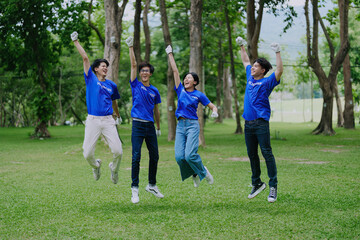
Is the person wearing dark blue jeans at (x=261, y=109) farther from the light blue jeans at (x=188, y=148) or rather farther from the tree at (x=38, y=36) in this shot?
the tree at (x=38, y=36)

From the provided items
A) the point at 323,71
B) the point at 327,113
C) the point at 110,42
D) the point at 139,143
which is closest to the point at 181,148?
the point at 139,143

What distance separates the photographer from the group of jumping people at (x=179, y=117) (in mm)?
7070

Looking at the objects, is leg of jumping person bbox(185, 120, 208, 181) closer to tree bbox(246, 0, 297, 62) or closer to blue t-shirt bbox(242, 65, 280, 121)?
blue t-shirt bbox(242, 65, 280, 121)

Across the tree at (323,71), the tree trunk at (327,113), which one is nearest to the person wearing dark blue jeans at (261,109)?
the tree at (323,71)

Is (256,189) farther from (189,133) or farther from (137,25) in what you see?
(137,25)

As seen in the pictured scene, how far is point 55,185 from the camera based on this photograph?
32.8 feet

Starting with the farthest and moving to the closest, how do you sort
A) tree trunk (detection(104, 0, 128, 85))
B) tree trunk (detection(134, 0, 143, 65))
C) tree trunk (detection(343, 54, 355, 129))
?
tree trunk (detection(343, 54, 355, 129))
tree trunk (detection(134, 0, 143, 65))
tree trunk (detection(104, 0, 128, 85))

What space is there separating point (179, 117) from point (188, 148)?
0.56m

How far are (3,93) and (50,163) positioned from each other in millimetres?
34439

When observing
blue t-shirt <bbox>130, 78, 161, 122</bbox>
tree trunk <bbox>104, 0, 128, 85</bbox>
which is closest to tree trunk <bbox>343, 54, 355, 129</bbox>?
tree trunk <bbox>104, 0, 128, 85</bbox>

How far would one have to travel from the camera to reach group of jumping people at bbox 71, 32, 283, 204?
23.2 ft

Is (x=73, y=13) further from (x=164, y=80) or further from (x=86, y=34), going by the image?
(x=164, y=80)

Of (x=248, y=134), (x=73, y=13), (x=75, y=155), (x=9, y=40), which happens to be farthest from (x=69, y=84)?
(x=248, y=134)

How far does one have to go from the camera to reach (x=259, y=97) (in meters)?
7.04
